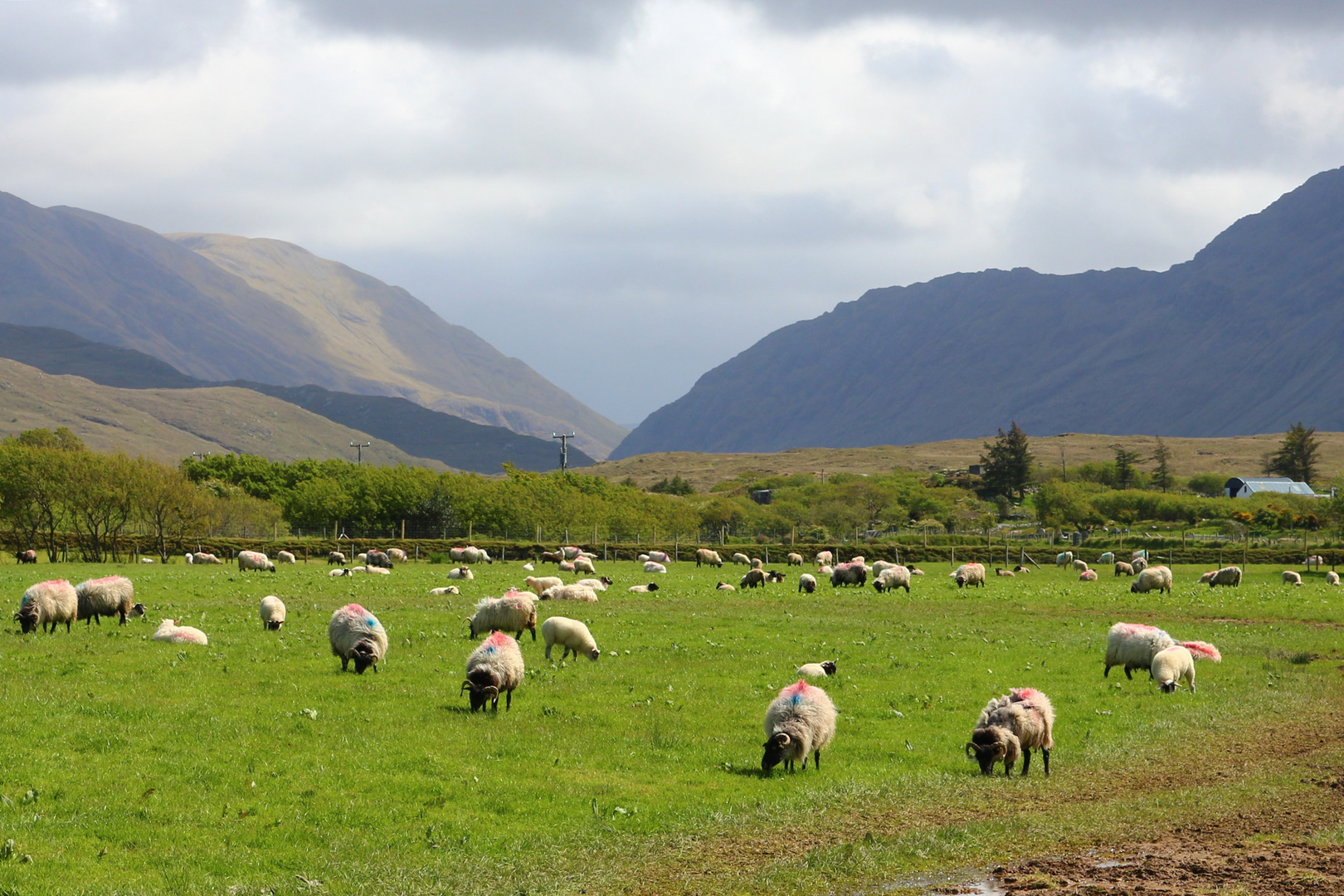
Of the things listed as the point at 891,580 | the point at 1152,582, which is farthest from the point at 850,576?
the point at 1152,582

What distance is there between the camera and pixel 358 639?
71.6ft

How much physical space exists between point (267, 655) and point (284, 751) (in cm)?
884

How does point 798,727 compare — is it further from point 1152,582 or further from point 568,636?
point 1152,582

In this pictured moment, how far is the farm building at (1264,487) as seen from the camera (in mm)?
168250

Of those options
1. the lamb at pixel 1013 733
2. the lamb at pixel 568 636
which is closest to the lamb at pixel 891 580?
the lamb at pixel 568 636

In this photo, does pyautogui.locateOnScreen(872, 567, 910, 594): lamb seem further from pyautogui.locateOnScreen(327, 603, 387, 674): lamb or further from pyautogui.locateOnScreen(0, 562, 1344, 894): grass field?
pyautogui.locateOnScreen(327, 603, 387, 674): lamb

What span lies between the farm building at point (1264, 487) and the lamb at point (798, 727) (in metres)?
172

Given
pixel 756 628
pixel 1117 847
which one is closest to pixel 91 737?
pixel 1117 847

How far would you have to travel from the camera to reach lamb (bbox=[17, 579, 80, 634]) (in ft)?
84.0

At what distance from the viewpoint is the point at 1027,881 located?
421 inches

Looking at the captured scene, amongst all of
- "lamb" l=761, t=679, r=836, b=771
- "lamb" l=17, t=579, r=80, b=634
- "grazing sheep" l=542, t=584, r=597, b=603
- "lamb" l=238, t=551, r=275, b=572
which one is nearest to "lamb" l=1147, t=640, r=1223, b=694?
"lamb" l=761, t=679, r=836, b=771

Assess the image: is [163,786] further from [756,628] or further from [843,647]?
[756,628]

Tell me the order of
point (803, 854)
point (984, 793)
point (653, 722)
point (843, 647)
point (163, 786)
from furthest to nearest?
1. point (843, 647)
2. point (653, 722)
3. point (984, 793)
4. point (163, 786)
5. point (803, 854)

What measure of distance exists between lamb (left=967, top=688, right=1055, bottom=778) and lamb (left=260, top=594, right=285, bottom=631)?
19.3 meters
